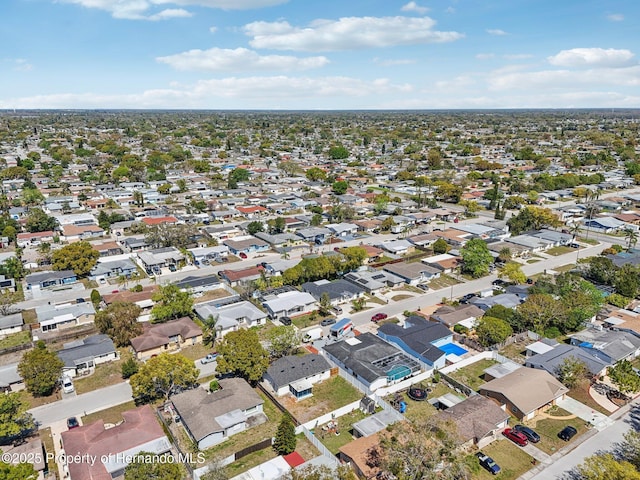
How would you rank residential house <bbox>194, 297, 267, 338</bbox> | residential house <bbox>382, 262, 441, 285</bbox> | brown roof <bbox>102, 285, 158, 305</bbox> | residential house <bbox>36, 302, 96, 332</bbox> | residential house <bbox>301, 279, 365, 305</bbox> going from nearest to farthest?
residential house <bbox>194, 297, 267, 338</bbox> → residential house <bbox>36, 302, 96, 332</bbox> → brown roof <bbox>102, 285, 158, 305</bbox> → residential house <bbox>301, 279, 365, 305</bbox> → residential house <bbox>382, 262, 441, 285</bbox>

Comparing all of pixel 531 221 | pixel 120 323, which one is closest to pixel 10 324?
pixel 120 323

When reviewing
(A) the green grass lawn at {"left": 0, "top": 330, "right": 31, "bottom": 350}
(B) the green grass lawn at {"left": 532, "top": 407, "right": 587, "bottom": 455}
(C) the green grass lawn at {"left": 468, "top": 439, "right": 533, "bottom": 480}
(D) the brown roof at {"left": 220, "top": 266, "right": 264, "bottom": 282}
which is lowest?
(C) the green grass lawn at {"left": 468, "top": 439, "right": 533, "bottom": 480}

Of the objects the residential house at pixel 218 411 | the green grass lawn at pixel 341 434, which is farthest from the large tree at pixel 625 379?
the residential house at pixel 218 411

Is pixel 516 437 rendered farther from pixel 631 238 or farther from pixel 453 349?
pixel 631 238

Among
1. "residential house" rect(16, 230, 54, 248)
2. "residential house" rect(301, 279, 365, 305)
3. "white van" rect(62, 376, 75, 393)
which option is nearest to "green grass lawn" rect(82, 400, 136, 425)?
"white van" rect(62, 376, 75, 393)

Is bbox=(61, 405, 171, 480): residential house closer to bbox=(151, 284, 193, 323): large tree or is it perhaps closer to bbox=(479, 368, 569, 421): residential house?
bbox=(151, 284, 193, 323): large tree

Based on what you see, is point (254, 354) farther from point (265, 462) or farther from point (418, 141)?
point (418, 141)

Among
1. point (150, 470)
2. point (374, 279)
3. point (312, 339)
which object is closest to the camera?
point (150, 470)
